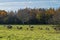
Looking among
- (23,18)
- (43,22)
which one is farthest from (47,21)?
(23,18)

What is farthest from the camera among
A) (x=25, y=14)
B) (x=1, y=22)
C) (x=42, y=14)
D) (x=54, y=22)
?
(x=25, y=14)

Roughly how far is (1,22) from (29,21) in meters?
11.3

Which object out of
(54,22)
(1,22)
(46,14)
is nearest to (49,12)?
(46,14)

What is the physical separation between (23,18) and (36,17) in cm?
717

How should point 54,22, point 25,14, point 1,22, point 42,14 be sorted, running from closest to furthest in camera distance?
point 54,22 → point 1,22 → point 42,14 → point 25,14

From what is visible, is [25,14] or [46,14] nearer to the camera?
[46,14]

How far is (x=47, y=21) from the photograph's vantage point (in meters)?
75.6

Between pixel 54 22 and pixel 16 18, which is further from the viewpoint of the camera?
pixel 16 18

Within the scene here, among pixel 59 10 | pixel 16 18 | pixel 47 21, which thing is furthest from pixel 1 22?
pixel 59 10

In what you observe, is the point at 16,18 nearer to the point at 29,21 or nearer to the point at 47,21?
the point at 29,21

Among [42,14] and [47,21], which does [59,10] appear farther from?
[47,21]

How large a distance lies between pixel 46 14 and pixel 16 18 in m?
12.7

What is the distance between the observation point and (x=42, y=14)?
8525 cm

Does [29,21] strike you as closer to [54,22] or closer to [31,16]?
[31,16]
